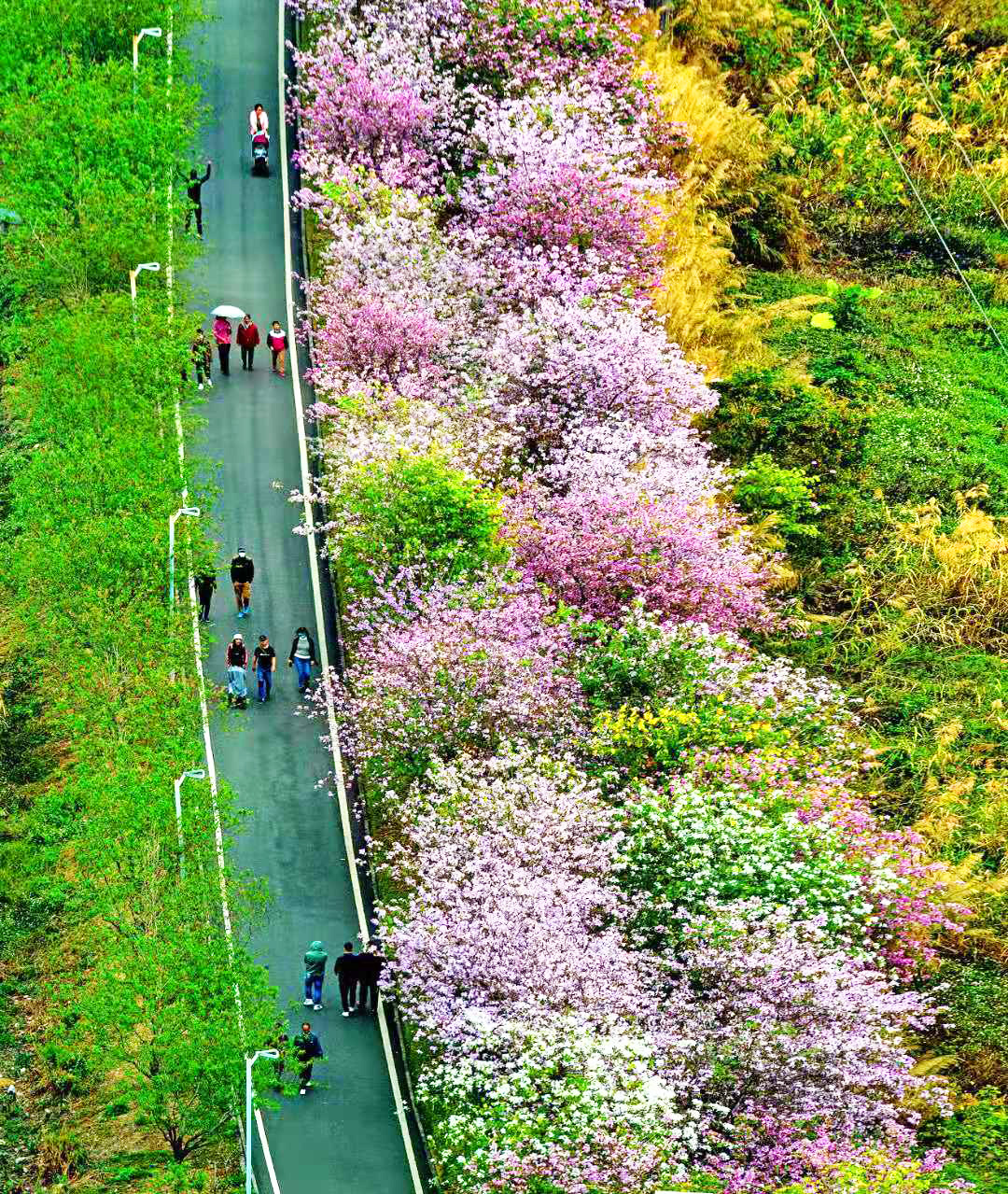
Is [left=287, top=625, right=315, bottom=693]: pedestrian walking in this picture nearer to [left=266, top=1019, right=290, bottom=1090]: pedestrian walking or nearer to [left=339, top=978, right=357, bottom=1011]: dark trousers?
[left=339, top=978, right=357, bottom=1011]: dark trousers

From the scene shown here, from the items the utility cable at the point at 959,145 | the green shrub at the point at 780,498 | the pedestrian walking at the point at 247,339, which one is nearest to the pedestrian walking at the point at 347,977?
the green shrub at the point at 780,498

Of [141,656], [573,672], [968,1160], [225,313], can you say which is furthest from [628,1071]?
[225,313]

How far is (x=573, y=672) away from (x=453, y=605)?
312cm

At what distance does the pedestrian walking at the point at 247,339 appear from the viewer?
66.7 m

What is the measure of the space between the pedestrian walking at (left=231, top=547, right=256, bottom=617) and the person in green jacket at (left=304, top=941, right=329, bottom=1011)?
11629 millimetres

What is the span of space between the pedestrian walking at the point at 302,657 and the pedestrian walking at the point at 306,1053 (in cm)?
1101

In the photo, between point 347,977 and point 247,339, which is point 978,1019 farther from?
point 247,339

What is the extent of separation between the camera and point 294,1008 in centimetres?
4988

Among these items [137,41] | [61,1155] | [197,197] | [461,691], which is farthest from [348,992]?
[137,41]

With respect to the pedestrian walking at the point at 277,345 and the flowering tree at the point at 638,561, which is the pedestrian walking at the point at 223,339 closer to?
the pedestrian walking at the point at 277,345

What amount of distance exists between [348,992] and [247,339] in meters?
23.6

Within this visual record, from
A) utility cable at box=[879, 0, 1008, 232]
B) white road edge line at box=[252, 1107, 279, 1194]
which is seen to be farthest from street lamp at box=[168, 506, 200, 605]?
utility cable at box=[879, 0, 1008, 232]

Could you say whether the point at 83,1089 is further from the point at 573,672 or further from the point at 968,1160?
the point at 968,1160

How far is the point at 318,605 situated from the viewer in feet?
197
